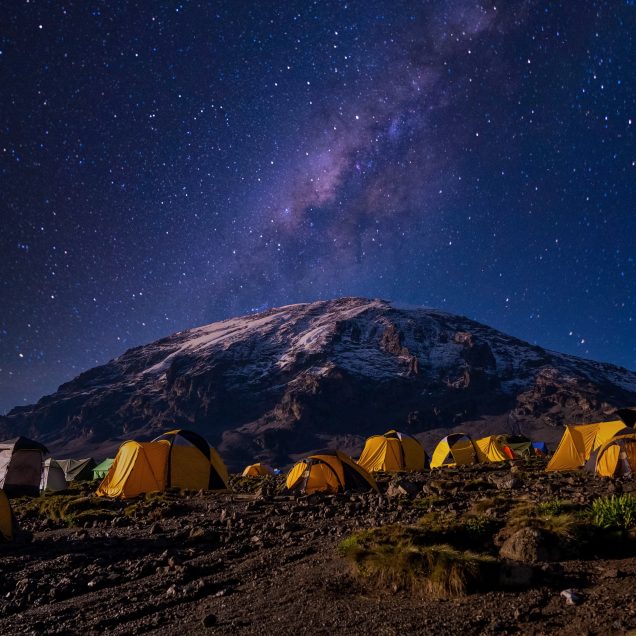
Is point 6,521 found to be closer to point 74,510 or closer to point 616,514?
point 74,510

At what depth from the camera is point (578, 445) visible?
24.3 meters

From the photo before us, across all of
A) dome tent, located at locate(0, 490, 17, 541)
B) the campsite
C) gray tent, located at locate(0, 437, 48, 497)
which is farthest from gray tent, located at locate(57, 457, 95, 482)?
dome tent, located at locate(0, 490, 17, 541)

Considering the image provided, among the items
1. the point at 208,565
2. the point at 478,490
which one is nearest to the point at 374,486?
the point at 478,490

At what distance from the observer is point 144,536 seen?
41.6 ft

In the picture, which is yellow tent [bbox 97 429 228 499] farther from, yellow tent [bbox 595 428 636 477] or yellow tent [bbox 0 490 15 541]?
yellow tent [bbox 595 428 636 477]

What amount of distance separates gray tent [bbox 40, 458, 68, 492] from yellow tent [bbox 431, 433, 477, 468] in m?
28.4

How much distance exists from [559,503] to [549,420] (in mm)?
176147

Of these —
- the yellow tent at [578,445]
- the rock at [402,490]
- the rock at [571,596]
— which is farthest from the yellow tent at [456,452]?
the rock at [571,596]

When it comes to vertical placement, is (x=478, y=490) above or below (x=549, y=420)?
above

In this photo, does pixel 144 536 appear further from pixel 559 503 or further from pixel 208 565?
pixel 559 503

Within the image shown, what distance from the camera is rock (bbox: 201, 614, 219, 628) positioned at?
240 inches

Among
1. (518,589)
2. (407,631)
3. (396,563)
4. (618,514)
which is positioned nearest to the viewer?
(407,631)

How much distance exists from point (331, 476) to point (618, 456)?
11628mm

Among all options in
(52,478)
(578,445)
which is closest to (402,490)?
(578,445)
